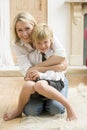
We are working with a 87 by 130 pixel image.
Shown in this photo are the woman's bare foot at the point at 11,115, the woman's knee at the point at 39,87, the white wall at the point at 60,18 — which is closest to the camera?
the woman's knee at the point at 39,87

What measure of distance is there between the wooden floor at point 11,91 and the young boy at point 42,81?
11 centimetres

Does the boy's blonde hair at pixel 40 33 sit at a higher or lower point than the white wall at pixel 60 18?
lower

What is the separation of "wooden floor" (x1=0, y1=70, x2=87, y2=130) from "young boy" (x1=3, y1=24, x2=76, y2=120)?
11 cm

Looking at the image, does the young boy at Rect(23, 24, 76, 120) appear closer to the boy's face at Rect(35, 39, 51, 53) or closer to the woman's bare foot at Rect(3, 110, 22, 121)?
the boy's face at Rect(35, 39, 51, 53)

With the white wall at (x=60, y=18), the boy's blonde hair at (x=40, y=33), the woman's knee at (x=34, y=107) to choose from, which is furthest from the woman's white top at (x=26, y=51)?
the white wall at (x=60, y=18)

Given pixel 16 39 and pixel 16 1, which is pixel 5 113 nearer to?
pixel 16 39

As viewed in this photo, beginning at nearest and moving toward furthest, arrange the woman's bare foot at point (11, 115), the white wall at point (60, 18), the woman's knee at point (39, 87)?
the woman's knee at point (39, 87) → the woman's bare foot at point (11, 115) → the white wall at point (60, 18)

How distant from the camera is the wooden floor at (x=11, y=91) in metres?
2.04

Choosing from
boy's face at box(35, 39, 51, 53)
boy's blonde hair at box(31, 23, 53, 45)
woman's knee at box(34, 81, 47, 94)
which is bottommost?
woman's knee at box(34, 81, 47, 94)

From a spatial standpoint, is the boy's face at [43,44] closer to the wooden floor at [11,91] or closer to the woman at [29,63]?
the woman at [29,63]

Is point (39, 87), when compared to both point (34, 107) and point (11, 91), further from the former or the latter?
point (11, 91)

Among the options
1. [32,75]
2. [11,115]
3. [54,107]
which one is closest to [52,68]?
[32,75]

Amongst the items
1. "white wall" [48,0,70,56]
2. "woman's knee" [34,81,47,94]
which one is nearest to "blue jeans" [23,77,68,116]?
"woman's knee" [34,81,47,94]

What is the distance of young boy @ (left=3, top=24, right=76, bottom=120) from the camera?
202 centimetres
